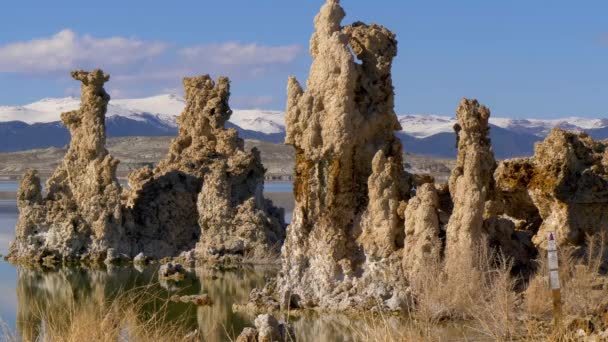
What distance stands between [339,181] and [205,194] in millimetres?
10669

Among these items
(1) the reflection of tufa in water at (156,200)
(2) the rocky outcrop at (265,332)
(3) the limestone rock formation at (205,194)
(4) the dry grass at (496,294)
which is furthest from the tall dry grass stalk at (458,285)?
(1) the reflection of tufa in water at (156,200)

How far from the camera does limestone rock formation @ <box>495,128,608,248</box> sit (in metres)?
23.3

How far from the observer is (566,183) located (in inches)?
925

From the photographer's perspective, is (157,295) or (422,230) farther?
(157,295)

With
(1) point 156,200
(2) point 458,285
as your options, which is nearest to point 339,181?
(2) point 458,285

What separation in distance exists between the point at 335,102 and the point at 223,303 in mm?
4735

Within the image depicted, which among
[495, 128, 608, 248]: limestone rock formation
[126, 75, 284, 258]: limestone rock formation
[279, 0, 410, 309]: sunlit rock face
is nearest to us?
[279, 0, 410, 309]: sunlit rock face

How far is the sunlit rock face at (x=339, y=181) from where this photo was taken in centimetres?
2280

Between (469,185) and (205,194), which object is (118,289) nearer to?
(205,194)

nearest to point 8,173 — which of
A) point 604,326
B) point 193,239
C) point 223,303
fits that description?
point 193,239

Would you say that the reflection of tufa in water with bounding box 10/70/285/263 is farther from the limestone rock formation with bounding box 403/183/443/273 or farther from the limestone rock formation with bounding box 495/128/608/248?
the limestone rock formation with bounding box 403/183/443/273

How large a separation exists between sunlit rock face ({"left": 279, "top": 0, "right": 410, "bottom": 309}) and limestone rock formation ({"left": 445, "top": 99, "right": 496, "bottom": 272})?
4.34 ft

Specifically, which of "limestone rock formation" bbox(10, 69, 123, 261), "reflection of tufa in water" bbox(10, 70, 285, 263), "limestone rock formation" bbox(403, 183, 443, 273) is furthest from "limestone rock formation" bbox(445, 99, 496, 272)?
"limestone rock formation" bbox(10, 69, 123, 261)

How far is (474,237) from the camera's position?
21516mm
